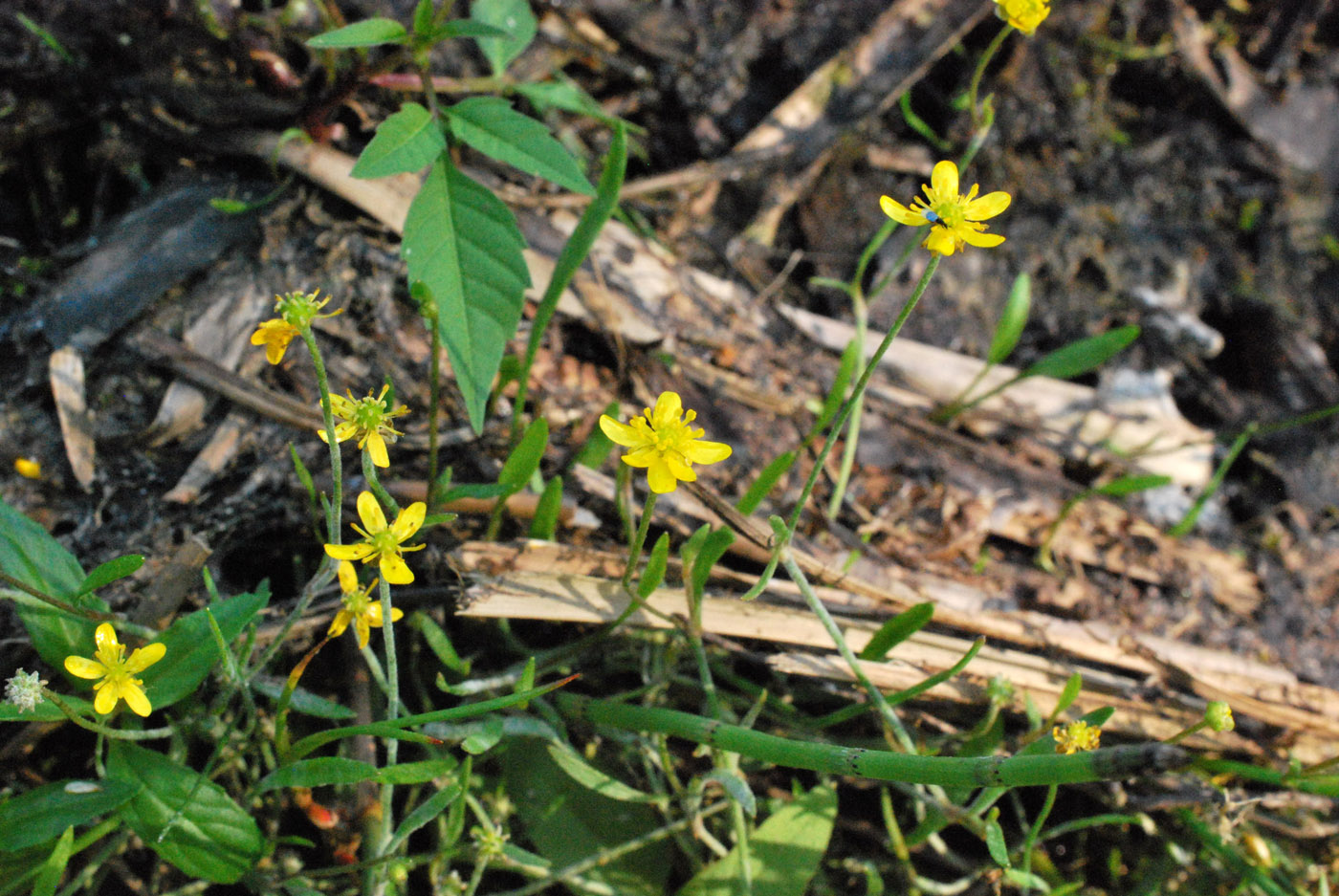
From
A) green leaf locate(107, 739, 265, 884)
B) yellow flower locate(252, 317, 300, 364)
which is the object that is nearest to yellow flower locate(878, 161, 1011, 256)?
yellow flower locate(252, 317, 300, 364)

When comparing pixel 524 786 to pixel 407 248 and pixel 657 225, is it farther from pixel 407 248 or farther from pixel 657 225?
pixel 657 225

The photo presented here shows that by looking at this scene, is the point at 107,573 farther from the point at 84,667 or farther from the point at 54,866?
the point at 54,866

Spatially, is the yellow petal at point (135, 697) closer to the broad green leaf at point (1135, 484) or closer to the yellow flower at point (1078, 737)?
the yellow flower at point (1078, 737)

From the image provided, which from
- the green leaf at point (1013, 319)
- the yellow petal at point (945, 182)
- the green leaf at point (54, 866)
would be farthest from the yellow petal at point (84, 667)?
the green leaf at point (1013, 319)

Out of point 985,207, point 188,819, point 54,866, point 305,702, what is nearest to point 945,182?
point 985,207

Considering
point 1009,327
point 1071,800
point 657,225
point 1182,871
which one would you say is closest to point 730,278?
point 657,225
